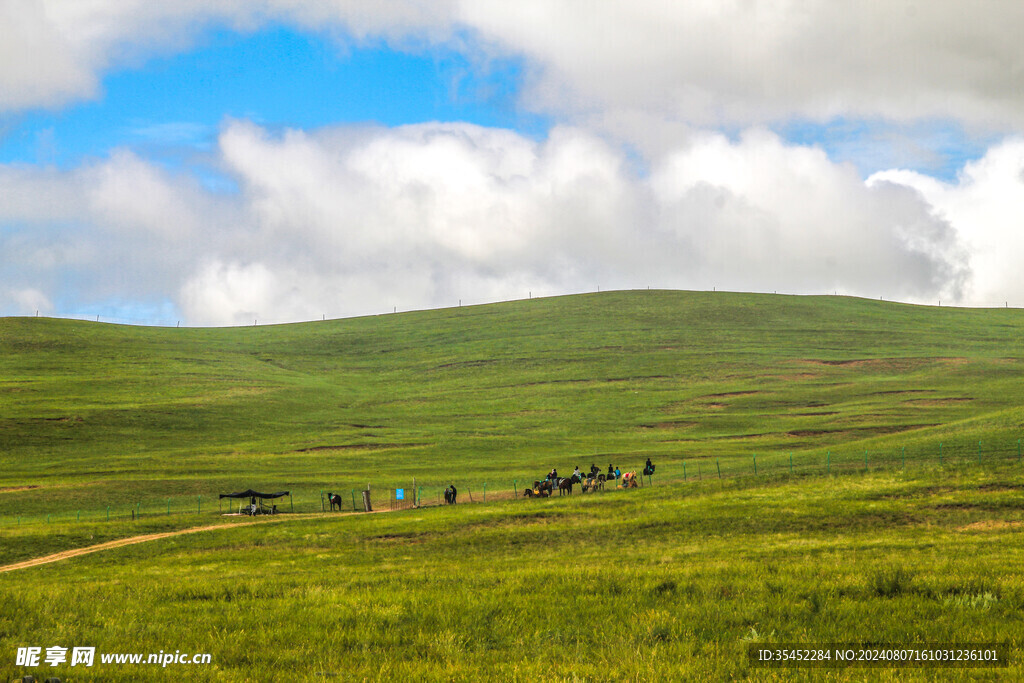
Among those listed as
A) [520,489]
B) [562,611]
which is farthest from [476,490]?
[562,611]

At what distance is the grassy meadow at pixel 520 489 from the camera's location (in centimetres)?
1260

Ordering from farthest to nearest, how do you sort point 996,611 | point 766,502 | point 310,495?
point 310,495 < point 766,502 < point 996,611

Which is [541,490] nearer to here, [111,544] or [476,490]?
[476,490]

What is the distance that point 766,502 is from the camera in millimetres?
38625

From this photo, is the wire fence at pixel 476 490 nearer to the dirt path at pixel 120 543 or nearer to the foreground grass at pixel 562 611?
the dirt path at pixel 120 543

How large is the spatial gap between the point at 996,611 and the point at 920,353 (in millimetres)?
143541

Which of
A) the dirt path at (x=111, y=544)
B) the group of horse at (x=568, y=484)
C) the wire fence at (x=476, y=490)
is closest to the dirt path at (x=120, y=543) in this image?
the dirt path at (x=111, y=544)

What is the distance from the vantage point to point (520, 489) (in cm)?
6162

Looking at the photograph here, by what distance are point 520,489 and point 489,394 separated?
208ft

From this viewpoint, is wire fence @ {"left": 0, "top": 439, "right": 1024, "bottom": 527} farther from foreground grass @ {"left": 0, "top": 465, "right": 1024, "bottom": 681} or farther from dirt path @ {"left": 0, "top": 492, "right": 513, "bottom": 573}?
foreground grass @ {"left": 0, "top": 465, "right": 1024, "bottom": 681}

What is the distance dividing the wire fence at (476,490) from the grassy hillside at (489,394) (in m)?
1.12

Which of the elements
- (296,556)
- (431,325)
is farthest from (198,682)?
(431,325)

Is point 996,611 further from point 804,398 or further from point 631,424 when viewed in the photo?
point 804,398

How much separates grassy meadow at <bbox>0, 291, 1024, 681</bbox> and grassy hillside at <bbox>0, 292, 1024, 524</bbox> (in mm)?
736
